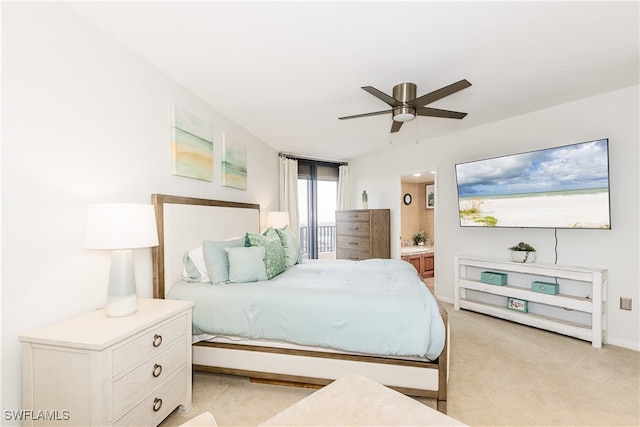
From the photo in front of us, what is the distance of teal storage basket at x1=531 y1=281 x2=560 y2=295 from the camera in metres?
3.18

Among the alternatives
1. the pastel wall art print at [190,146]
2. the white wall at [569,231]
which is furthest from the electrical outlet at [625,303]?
the pastel wall art print at [190,146]

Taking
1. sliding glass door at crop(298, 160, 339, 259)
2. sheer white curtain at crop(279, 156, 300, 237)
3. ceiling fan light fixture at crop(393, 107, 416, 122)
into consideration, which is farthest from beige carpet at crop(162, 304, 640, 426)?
sliding glass door at crop(298, 160, 339, 259)

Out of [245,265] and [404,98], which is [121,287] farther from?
[404,98]

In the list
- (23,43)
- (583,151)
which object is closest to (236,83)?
(23,43)

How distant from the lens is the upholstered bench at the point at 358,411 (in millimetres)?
814

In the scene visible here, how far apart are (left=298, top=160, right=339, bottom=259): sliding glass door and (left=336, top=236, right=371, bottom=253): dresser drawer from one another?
504 millimetres

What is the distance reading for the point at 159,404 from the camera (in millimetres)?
1647

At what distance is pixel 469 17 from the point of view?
1.77 meters

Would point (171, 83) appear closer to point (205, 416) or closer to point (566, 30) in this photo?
point (205, 416)

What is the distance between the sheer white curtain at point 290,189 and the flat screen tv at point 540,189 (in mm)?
2760

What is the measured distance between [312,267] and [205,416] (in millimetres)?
2404

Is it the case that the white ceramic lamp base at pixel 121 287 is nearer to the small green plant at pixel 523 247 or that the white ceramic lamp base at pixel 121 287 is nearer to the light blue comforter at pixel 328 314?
the light blue comforter at pixel 328 314

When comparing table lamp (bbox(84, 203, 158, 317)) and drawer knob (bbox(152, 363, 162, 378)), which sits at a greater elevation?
table lamp (bbox(84, 203, 158, 317))

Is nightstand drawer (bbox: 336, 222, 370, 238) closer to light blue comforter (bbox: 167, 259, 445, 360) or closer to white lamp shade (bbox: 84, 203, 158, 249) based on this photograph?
light blue comforter (bbox: 167, 259, 445, 360)
